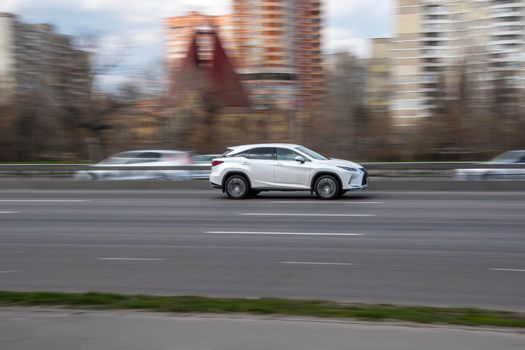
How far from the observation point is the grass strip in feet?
18.9

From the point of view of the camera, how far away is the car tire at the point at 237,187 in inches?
742

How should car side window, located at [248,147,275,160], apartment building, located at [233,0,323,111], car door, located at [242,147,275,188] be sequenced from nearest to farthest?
1. car door, located at [242,147,275,188]
2. car side window, located at [248,147,275,160]
3. apartment building, located at [233,0,323,111]

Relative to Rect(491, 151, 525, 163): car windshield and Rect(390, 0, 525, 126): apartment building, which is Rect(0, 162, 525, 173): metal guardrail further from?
Rect(390, 0, 525, 126): apartment building

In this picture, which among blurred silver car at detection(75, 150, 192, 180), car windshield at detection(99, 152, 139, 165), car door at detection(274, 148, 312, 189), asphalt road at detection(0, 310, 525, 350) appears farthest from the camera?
car windshield at detection(99, 152, 139, 165)

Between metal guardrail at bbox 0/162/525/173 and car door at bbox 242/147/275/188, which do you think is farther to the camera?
metal guardrail at bbox 0/162/525/173

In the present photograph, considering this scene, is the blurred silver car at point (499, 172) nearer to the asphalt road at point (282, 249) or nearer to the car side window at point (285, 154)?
the asphalt road at point (282, 249)

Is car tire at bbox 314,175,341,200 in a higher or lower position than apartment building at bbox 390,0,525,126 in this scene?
lower

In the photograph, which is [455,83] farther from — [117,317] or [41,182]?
[117,317]

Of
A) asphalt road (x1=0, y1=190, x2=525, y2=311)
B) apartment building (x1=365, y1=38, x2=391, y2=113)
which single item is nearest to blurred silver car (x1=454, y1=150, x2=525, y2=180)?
asphalt road (x1=0, y1=190, x2=525, y2=311)

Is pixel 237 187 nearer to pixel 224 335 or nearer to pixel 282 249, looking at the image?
pixel 282 249

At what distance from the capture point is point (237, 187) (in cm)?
1889

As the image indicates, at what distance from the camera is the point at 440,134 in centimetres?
4450

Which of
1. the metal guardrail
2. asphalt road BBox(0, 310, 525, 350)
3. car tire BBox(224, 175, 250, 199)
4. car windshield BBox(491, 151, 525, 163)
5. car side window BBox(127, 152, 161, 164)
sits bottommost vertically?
asphalt road BBox(0, 310, 525, 350)

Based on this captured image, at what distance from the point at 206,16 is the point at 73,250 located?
56551 millimetres
